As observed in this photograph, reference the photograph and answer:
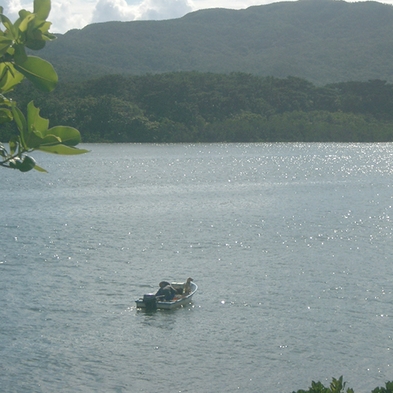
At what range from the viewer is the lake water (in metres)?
18.1

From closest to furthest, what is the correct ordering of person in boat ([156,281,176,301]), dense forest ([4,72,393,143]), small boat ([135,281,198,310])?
small boat ([135,281,198,310]), person in boat ([156,281,176,301]), dense forest ([4,72,393,143])

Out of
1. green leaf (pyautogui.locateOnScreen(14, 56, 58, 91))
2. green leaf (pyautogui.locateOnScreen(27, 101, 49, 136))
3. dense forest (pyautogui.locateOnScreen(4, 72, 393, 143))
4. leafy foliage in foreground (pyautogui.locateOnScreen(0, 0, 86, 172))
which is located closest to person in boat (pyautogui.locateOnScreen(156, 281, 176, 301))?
leafy foliage in foreground (pyautogui.locateOnScreen(0, 0, 86, 172))

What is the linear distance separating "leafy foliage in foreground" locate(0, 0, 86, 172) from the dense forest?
373 feet

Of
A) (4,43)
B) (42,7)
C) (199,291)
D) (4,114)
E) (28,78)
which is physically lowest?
(199,291)

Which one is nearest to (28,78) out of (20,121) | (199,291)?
(20,121)

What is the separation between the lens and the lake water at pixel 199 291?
59.3 ft

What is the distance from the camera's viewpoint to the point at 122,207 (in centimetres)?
4925

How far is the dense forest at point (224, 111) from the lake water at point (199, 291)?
61.3m

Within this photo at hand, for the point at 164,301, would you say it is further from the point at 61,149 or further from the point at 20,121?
the point at 20,121

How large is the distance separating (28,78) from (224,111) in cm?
12540

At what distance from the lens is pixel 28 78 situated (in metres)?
2.48

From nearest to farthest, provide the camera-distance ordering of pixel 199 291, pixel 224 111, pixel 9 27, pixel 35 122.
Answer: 1. pixel 9 27
2. pixel 35 122
3. pixel 199 291
4. pixel 224 111

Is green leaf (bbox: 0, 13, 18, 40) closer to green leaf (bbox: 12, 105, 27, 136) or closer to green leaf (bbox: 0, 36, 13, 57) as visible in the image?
green leaf (bbox: 0, 36, 13, 57)

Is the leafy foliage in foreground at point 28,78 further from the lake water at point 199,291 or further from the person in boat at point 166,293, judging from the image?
the person in boat at point 166,293
